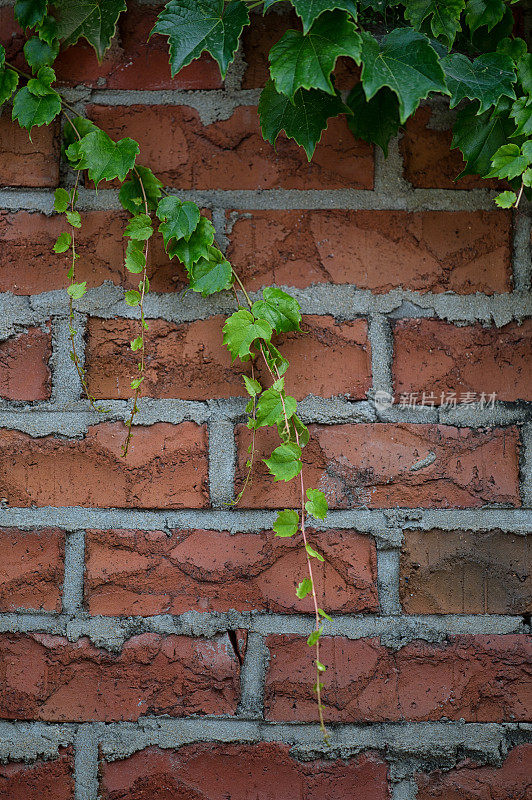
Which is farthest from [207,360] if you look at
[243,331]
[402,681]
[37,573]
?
[402,681]

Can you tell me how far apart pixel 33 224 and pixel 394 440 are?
1.48 feet

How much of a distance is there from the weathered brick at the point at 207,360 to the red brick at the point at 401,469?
0.05 metres

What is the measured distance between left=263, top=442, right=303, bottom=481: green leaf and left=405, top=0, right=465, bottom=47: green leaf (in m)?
0.43

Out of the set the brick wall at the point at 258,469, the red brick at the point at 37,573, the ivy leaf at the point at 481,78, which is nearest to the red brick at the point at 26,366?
the brick wall at the point at 258,469

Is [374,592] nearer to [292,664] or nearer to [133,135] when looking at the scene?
[292,664]

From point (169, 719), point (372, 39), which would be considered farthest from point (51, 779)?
point (372, 39)

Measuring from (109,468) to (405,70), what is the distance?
0.48m

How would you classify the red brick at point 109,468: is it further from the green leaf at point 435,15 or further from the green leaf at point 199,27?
the green leaf at point 435,15

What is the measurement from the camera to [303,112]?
0.61m

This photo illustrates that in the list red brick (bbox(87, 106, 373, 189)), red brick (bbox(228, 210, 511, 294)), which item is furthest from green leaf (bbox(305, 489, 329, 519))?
red brick (bbox(87, 106, 373, 189))

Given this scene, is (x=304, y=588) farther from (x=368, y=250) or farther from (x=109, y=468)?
(x=368, y=250)

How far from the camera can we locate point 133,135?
66 cm

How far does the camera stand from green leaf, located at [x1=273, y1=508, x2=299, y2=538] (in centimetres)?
60

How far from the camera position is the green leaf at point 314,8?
522 millimetres
